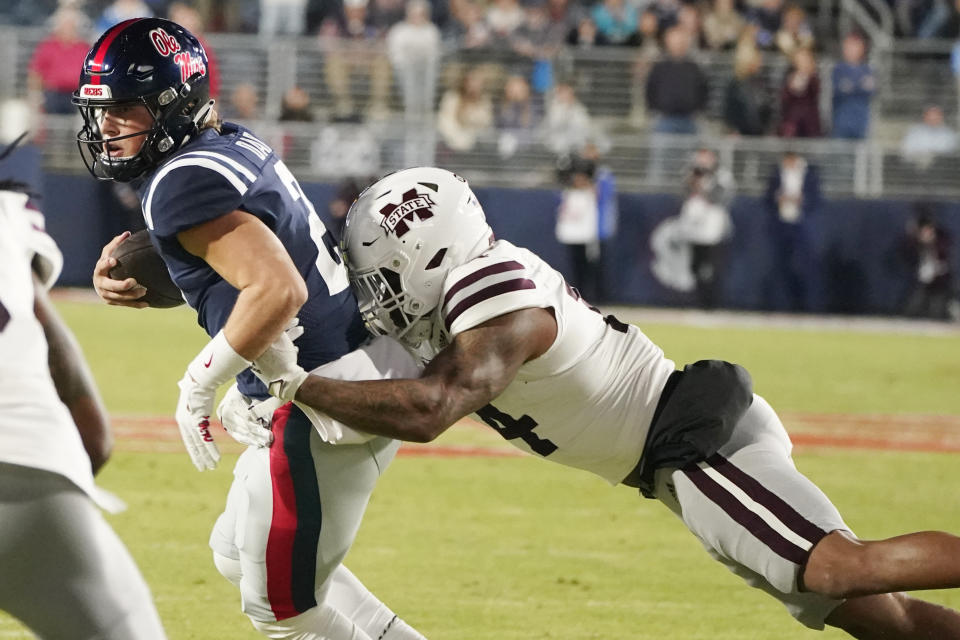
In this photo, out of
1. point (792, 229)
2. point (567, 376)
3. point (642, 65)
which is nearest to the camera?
point (567, 376)

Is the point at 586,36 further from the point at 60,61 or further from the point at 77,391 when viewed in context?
the point at 77,391

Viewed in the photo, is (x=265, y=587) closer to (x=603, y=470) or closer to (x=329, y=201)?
(x=603, y=470)

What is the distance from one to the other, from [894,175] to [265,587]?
1363 centimetres

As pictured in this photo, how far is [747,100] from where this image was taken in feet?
51.3

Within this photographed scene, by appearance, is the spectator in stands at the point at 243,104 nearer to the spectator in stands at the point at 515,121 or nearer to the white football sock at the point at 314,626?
the spectator in stands at the point at 515,121

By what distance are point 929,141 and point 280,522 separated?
45.4ft

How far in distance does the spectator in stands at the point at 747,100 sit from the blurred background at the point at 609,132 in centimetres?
2

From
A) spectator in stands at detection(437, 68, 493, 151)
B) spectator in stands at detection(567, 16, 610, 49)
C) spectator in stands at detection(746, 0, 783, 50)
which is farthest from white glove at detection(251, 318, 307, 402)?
spectator in stands at detection(746, 0, 783, 50)

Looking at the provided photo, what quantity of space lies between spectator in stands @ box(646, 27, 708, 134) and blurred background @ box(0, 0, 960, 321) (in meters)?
0.02

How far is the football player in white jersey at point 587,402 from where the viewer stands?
3.20 m

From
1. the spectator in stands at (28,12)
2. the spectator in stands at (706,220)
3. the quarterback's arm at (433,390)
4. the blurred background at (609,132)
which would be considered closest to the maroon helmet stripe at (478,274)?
the quarterback's arm at (433,390)

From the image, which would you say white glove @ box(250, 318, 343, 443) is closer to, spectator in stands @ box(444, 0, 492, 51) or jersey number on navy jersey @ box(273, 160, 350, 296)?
jersey number on navy jersey @ box(273, 160, 350, 296)

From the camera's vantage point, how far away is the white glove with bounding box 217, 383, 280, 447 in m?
3.32

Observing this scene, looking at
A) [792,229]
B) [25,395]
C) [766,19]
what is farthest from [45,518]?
[766,19]
